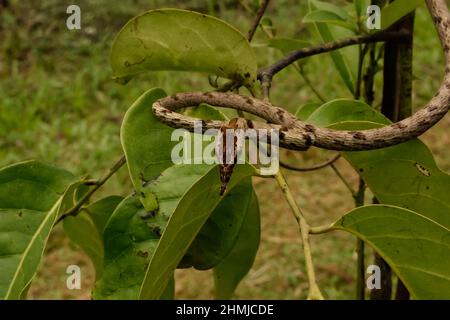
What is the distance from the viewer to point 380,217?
27.3 inches

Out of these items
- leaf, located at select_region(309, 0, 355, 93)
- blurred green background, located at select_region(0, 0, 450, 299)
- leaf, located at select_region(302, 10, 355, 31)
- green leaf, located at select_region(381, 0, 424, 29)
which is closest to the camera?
green leaf, located at select_region(381, 0, 424, 29)

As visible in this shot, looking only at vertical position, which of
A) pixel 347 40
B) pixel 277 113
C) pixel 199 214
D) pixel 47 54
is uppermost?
pixel 47 54

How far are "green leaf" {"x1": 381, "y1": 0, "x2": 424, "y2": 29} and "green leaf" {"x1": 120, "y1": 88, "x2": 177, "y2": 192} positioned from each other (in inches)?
12.5

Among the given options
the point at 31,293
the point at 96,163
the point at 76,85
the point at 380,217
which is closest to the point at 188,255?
the point at 380,217

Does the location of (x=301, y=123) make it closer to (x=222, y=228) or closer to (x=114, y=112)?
(x=222, y=228)

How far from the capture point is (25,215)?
85cm

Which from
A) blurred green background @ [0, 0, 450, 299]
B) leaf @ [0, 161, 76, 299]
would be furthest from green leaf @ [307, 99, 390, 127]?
blurred green background @ [0, 0, 450, 299]

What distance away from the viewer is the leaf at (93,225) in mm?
953

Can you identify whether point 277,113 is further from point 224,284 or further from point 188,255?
point 224,284

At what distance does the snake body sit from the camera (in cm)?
74

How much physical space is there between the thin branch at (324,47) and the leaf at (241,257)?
0.18 m

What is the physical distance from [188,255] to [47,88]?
2.77 meters

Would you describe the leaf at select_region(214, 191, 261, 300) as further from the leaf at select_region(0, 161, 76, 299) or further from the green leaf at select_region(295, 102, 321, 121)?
the leaf at select_region(0, 161, 76, 299)

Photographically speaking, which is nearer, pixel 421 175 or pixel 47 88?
pixel 421 175
